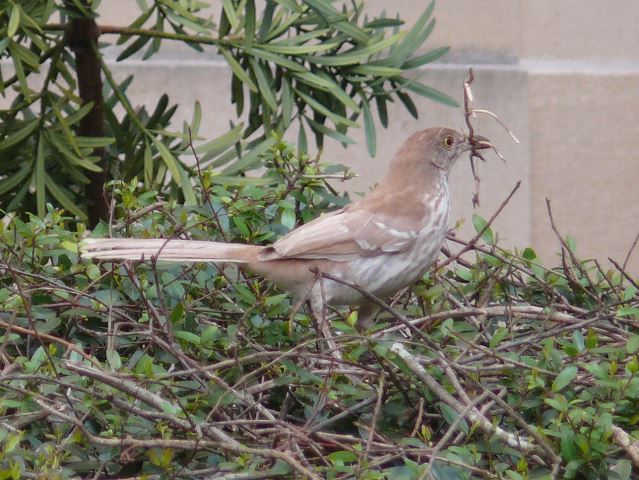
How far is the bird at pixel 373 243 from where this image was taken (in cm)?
321

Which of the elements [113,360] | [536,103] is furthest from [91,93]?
[536,103]

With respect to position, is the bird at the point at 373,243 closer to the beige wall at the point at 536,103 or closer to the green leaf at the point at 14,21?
the green leaf at the point at 14,21

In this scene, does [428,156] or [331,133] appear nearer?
[428,156]

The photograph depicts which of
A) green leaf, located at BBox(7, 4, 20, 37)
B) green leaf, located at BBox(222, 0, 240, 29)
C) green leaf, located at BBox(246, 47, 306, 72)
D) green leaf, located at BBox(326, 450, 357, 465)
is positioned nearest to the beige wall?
green leaf, located at BBox(246, 47, 306, 72)

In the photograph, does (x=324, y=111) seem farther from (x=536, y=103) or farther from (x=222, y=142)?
(x=536, y=103)

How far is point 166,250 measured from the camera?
9.78ft

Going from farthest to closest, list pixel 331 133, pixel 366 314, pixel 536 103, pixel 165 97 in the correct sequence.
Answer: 1. pixel 536 103
2. pixel 165 97
3. pixel 331 133
4. pixel 366 314

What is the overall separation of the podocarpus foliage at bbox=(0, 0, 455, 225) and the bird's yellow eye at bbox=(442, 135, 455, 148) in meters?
0.78

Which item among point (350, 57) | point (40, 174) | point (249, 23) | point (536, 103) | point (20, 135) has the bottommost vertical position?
point (536, 103)

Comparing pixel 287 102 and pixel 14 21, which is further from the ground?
pixel 14 21

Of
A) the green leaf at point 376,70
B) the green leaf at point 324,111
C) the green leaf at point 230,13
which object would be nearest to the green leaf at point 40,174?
the green leaf at point 230,13

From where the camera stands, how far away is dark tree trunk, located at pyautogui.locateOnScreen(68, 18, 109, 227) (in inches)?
176

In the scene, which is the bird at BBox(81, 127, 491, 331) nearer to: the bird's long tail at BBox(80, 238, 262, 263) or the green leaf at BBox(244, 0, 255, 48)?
the bird's long tail at BBox(80, 238, 262, 263)

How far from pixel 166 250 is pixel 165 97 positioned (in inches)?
74.6
